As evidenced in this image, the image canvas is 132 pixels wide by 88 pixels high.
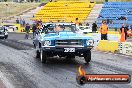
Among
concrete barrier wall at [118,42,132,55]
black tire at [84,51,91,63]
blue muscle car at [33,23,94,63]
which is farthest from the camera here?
concrete barrier wall at [118,42,132,55]

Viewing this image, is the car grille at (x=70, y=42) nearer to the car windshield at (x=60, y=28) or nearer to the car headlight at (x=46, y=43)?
the car headlight at (x=46, y=43)

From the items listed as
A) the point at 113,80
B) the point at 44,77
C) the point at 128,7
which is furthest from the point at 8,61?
the point at 128,7

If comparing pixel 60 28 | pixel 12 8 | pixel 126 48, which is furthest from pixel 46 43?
pixel 12 8

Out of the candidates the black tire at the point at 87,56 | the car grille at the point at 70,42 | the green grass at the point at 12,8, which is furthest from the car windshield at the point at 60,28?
the green grass at the point at 12,8

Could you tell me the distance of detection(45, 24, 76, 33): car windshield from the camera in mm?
16344

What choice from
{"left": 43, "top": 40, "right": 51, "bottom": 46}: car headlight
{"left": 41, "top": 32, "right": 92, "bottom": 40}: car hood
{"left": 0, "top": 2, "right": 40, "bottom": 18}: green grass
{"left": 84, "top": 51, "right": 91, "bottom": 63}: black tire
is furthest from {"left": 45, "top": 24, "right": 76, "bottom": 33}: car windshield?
{"left": 0, "top": 2, "right": 40, "bottom": 18}: green grass

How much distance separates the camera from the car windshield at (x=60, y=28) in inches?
643

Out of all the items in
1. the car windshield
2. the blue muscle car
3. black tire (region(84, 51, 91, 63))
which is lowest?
Result: black tire (region(84, 51, 91, 63))

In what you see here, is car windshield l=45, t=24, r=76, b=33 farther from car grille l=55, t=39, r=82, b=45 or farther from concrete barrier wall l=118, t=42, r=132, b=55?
concrete barrier wall l=118, t=42, r=132, b=55

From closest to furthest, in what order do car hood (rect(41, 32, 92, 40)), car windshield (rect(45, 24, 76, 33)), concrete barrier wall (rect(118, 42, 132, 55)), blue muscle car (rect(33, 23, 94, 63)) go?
blue muscle car (rect(33, 23, 94, 63)) → car hood (rect(41, 32, 92, 40)) → car windshield (rect(45, 24, 76, 33)) → concrete barrier wall (rect(118, 42, 132, 55))

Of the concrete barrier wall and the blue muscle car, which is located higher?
the blue muscle car

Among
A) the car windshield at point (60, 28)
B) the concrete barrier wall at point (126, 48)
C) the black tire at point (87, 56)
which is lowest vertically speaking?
the concrete barrier wall at point (126, 48)

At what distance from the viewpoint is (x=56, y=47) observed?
1520 centimetres

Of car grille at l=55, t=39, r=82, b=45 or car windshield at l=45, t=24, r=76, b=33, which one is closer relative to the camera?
car grille at l=55, t=39, r=82, b=45
